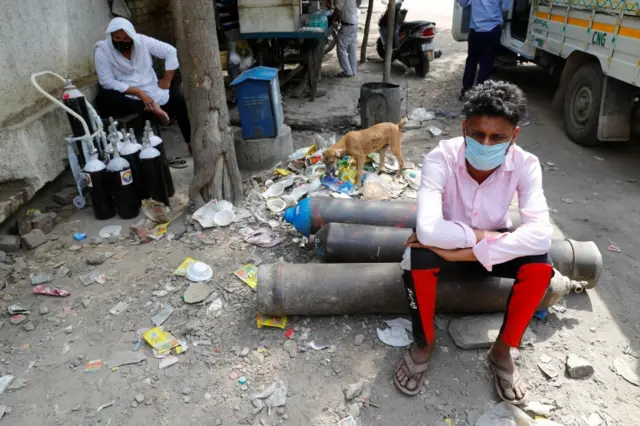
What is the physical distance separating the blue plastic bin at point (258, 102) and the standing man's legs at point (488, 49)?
335 centimetres

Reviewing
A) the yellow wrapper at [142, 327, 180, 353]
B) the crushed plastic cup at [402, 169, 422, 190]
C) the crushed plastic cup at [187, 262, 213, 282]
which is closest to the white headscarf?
the crushed plastic cup at [187, 262, 213, 282]

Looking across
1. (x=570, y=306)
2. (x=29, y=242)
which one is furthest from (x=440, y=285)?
(x=29, y=242)

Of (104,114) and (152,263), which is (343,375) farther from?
(104,114)

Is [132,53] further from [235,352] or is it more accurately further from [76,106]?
[235,352]

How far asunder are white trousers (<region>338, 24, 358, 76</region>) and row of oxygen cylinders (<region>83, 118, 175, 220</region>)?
5.20 m

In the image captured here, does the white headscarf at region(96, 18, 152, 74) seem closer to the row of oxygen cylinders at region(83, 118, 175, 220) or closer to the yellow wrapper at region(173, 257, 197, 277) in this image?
the row of oxygen cylinders at region(83, 118, 175, 220)

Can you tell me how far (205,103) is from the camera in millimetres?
3646

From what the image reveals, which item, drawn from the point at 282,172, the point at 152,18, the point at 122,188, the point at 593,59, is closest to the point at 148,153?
the point at 122,188

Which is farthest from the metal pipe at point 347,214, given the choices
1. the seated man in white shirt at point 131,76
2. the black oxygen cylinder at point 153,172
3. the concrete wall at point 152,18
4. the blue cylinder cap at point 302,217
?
the concrete wall at point 152,18

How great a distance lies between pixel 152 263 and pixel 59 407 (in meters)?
1.23

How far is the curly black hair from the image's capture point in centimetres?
195

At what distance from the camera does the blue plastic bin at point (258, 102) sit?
469cm

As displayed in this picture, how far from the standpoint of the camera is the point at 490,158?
206 centimetres

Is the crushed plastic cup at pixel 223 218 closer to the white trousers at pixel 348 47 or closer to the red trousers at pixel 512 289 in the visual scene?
the red trousers at pixel 512 289
